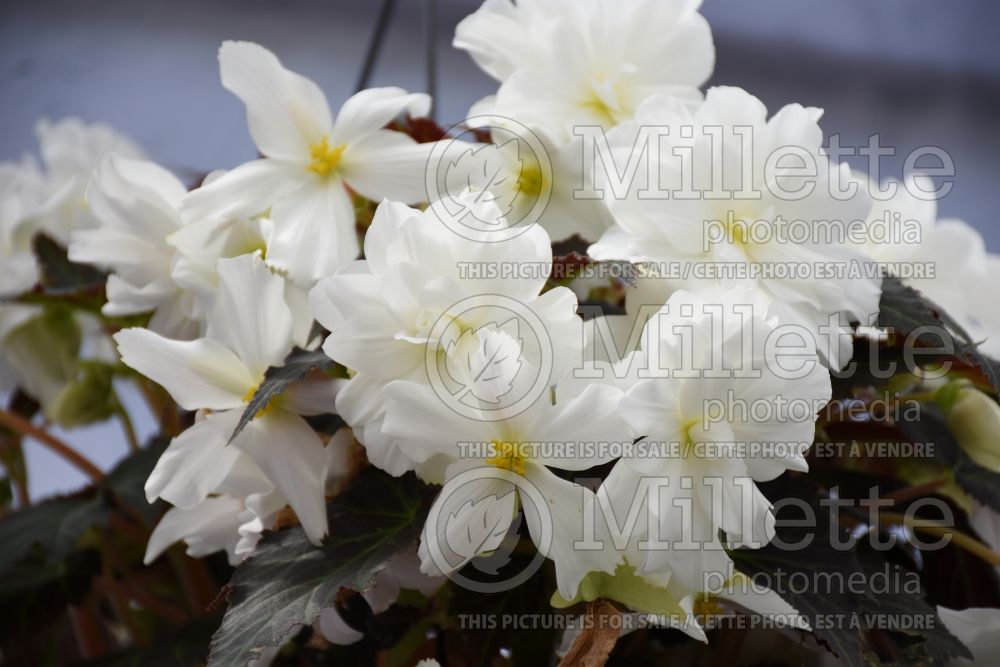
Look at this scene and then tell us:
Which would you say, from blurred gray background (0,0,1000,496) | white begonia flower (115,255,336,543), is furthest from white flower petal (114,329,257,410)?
blurred gray background (0,0,1000,496)

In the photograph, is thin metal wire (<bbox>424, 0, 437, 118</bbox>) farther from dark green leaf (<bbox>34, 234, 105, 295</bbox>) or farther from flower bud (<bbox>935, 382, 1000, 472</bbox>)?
flower bud (<bbox>935, 382, 1000, 472</bbox>)

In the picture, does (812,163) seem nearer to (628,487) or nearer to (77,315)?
(628,487)

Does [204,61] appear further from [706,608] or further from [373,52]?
[706,608]

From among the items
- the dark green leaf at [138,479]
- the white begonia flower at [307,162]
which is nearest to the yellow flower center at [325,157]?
the white begonia flower at [307,162]

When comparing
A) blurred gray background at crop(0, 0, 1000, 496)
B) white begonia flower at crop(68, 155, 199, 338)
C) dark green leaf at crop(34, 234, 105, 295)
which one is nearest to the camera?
white begonia flower at crop(68, 155, 199, 338)

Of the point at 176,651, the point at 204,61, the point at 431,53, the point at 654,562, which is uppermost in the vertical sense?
the point at 204,61

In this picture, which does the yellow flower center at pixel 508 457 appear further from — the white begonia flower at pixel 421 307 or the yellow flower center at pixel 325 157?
the yellow flower center at pixel 325 157

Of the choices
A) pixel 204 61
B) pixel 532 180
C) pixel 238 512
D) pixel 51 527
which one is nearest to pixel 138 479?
pixel 51 527
